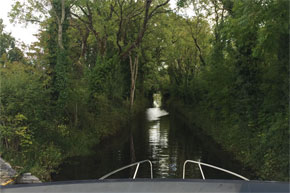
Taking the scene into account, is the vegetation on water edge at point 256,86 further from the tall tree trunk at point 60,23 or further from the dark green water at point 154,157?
the tall tree trunk at point 60,23

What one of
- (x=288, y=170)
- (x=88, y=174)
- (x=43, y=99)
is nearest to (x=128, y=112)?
(x=43, y=99)

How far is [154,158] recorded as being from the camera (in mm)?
15750

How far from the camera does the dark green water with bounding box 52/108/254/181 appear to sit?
12695 mm

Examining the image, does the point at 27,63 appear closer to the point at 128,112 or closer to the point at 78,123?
the point at 78,123

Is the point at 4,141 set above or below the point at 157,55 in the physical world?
below

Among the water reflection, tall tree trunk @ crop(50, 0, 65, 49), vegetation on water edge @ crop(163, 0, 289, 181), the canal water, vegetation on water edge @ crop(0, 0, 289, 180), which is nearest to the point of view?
vegetation on water edge @ crop(163, 0, 289, 181)

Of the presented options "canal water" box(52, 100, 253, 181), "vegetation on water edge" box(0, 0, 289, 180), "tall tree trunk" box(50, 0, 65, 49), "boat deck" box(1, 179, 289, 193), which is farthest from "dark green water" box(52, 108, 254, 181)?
"boat deck" box(1, 179, 289, 193)

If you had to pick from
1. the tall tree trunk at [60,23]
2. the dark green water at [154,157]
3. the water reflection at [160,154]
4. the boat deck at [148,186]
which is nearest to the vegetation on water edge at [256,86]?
the dark green water at [154,157]

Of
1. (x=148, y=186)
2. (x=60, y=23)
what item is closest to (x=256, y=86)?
(x=60, y=23)

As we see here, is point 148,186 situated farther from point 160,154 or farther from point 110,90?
point 110,90

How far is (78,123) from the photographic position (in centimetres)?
2053

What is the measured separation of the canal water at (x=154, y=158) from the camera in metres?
12.7

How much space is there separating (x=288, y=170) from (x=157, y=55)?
104 feet

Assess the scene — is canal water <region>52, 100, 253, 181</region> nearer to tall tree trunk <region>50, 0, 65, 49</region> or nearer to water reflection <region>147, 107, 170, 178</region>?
water reflection <region>147, 107, 170, 178</region>
